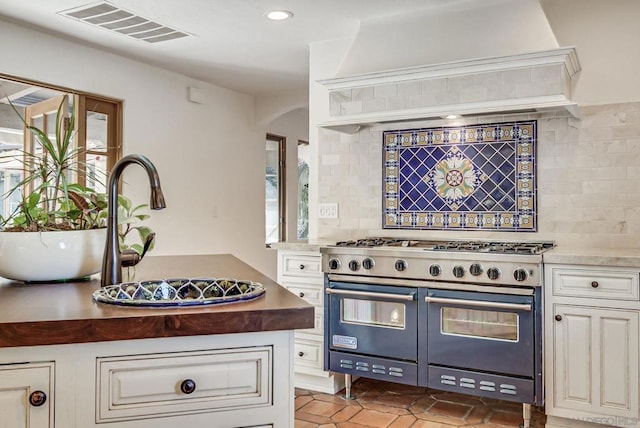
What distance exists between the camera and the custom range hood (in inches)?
112

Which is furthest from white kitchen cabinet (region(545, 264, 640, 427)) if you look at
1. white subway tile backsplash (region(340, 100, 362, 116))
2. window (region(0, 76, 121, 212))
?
window (region(0, 76, 121, 212))

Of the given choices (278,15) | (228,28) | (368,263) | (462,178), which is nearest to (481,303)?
(368,263)

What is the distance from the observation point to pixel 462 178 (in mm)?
3529

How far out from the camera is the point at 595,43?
3.18 meters

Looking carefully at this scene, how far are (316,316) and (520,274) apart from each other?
50.7 inches

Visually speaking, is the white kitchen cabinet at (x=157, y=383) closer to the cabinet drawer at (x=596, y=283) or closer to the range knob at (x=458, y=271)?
the range knob at (x=458, y=271)

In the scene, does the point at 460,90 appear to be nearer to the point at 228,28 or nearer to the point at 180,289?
the point at 228,28

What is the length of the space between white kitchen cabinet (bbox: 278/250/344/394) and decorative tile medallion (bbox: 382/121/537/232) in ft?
2.40

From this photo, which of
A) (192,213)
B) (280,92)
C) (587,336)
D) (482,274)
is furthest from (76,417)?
(280,92)

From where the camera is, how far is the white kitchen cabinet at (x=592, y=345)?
2.54 meters

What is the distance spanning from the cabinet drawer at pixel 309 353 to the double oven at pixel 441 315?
9 centimetres

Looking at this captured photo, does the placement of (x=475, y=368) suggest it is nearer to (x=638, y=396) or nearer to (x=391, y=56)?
(x=638, y=396)

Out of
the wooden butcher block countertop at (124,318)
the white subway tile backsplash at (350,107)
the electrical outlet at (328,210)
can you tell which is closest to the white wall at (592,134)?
the white subway tile backsplash at (350,107)

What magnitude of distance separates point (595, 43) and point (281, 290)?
9.06 ft
